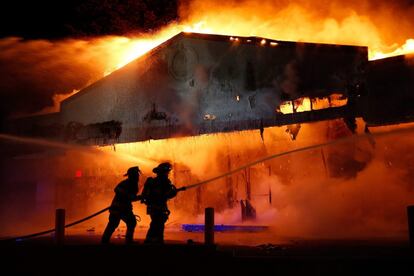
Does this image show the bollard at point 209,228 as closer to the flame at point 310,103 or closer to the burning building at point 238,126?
the burning building at point 238,126

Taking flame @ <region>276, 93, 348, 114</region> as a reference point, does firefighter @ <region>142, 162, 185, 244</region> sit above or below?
below

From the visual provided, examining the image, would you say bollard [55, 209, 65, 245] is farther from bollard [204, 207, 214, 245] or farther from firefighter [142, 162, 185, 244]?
bollard [204, 207, 214, 245]

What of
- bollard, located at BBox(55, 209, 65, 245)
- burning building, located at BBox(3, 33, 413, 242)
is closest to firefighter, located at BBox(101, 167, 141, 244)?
bollard, located at BBox(55, 209, 65, 245)

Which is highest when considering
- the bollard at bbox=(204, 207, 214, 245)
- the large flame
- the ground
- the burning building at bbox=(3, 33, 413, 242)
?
the large flame

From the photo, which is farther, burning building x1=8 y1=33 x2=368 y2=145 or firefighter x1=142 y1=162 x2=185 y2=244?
burning building x1=8 y1=33 x2=368 y2=145

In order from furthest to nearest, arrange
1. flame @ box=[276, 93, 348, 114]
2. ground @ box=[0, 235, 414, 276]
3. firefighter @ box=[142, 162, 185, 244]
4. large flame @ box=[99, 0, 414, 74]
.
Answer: large flame @ box=[99, 0, 414, 74], flame @ box=[276, 93, 348, 114], firefighter @ box=[142, 162, 185, 244], ground @ box=[0, 235, 414, 276]

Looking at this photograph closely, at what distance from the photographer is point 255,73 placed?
1733cm

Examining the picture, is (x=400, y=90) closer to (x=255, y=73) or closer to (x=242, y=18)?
(x=255, y=73)

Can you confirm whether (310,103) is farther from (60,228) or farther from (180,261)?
(180,261)

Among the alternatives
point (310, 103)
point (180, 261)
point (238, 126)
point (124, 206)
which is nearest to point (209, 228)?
point (180, 261)

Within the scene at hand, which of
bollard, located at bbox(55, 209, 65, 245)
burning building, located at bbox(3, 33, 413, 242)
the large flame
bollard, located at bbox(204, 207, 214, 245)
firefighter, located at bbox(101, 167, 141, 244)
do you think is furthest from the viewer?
the large flame

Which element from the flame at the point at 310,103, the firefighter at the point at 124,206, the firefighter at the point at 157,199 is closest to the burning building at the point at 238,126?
the flame at the point at 310,103

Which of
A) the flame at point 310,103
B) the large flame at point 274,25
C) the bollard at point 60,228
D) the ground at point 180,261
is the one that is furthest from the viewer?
the large flame at point 274,25

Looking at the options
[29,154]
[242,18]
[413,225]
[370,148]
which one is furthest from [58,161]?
[413,225]
